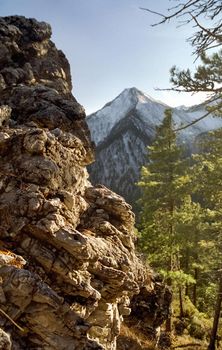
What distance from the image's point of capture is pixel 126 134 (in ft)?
354

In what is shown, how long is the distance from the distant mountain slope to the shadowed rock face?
7457 cm

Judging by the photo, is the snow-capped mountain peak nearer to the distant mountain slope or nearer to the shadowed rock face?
the distant mountain slope

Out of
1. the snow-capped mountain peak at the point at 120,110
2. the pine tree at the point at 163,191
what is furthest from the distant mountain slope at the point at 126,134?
the pine tree at the point at 163,191

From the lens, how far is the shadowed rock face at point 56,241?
30.8 ft

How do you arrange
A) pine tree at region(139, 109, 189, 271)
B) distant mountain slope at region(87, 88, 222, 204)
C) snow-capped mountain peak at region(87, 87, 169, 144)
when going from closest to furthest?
1. pine tree at region(139, 109, 189, 271)
2. distant mountain slope at region(87, 88, 222, 204)
3. snow-capped mountain peak at region(87, 87, 169, 144)

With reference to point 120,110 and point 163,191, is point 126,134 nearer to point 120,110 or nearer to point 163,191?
point 120,110

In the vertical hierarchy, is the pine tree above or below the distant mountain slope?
below

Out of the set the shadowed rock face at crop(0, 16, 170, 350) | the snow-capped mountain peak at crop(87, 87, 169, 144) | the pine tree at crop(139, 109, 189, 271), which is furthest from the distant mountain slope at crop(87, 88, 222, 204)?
the shadowed rock face at crop(0, 16, 170, 350)

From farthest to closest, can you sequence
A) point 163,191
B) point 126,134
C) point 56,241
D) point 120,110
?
point 120,110, point 126,134, point 163,191, point 56,241

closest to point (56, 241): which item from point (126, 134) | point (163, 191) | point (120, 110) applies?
point (163, 191)

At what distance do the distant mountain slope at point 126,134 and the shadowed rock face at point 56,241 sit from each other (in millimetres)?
74566

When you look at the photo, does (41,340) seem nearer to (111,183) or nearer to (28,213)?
(28,213)

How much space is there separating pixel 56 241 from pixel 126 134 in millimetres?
98440

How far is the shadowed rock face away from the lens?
940cm
